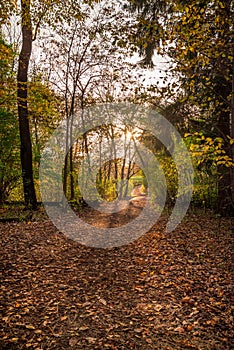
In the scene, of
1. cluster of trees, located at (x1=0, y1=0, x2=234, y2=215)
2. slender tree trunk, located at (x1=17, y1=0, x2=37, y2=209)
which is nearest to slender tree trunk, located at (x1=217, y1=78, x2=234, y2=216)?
cluster of trees, located at (x1=0, y1=0, x2=234, y2=215)

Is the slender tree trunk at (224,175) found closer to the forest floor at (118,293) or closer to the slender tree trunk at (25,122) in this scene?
the forest floor at (118,293)

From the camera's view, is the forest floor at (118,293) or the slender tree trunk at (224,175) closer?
the forest floor at (118,293)

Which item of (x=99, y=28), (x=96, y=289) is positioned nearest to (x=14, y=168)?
(x=99, y=28)

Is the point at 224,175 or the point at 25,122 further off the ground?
the point at 25,122

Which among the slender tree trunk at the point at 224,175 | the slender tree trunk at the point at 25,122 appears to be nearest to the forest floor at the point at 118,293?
the slender tree trunk at the point at 224,175

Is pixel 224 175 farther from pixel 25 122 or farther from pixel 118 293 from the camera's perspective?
pixel 25 122

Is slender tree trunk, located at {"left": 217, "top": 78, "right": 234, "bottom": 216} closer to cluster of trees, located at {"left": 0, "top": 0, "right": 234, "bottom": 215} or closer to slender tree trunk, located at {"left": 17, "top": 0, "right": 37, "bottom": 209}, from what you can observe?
cluster of trees, located at {"left": 0, "top": 0, "right": 234, "bottom": 215}

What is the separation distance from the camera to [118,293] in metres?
4.48

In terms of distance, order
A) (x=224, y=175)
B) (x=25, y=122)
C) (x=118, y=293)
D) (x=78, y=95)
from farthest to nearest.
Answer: (x=78, y=95)
(x=25, y=122)
(x=224, y=175)
(x=118, y=293)

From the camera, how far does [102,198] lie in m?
14.4

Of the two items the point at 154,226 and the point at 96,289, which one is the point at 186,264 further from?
the point at 154,226

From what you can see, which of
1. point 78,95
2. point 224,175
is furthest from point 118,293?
point 78,95

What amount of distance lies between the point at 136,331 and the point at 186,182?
652cm

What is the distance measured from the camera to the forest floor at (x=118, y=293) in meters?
3.34
